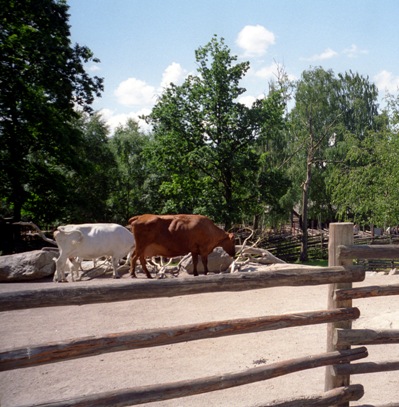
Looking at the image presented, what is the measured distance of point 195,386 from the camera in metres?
Result: 3.01

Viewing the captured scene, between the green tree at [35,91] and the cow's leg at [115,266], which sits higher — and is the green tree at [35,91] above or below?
above

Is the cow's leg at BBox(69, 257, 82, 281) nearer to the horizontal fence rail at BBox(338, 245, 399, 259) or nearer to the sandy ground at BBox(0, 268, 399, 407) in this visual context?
the sandy ground at BBox(0, 268, 399, 407)

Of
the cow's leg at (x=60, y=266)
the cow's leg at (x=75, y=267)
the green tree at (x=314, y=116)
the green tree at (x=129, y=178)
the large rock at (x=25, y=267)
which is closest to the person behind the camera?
the cow's leg at (x=60, y=266)

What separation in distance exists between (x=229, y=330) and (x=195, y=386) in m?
0.40

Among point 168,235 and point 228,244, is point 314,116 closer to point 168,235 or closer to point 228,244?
point 228,244

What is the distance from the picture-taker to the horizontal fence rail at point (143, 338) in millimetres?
2545

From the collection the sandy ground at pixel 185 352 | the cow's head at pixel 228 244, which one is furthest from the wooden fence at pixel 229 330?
the cow's head at pixel 228 244

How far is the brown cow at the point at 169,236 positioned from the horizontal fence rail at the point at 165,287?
777 centimetres

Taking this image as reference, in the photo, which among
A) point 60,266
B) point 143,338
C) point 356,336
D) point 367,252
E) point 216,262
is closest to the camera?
point 143,338

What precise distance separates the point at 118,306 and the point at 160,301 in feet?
2.63

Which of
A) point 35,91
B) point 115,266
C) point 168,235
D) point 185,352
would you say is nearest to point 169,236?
point 168,235

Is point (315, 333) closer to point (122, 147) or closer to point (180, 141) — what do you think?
point (180, 141)

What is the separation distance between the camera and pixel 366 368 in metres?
3.57

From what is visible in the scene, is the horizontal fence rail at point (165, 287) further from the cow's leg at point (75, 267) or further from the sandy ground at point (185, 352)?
the cow's leg at point (75, 267)
